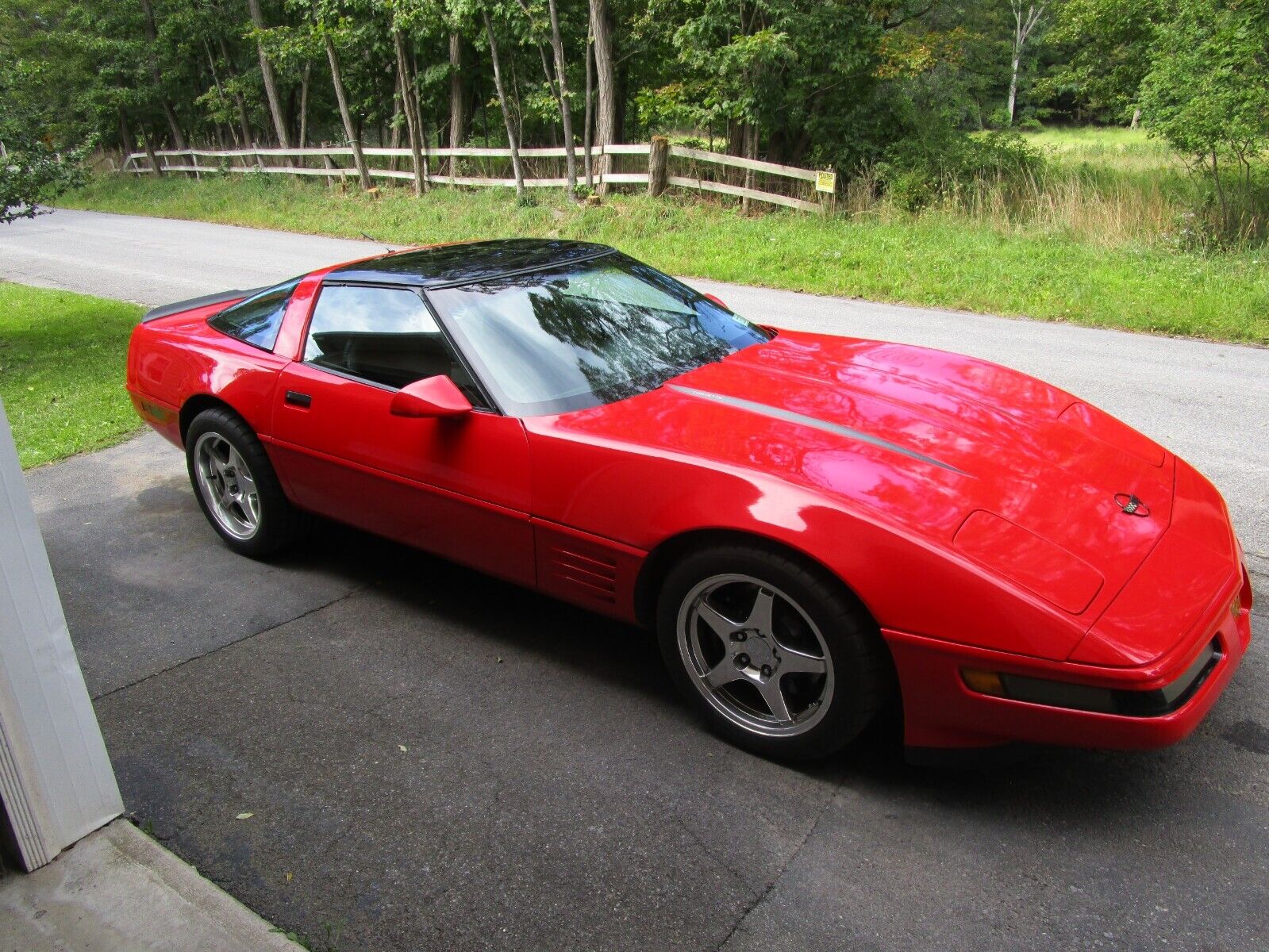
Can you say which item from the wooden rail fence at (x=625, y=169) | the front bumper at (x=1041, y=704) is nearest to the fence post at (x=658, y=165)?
the wooden rail fence at (x=625, y=169)

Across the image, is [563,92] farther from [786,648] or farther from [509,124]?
[786,648]

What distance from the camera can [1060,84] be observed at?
35156 mm

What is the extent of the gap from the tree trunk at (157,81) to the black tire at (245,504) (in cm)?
3220

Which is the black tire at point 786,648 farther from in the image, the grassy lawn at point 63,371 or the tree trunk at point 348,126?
the tree trunk at point 348,126

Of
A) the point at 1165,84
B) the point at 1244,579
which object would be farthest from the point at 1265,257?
the point at 1244,579

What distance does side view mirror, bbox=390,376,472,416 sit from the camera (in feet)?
10.2

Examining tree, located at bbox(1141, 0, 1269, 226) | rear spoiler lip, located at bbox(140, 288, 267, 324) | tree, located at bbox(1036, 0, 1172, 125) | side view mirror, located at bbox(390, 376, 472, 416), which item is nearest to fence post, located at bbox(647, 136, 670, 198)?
tree, located at bbox(1036, 0, 1172, 125)

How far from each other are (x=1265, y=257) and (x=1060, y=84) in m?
29.7

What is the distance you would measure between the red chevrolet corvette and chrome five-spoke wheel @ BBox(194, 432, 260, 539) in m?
0.01

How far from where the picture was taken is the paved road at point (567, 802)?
2.19 m

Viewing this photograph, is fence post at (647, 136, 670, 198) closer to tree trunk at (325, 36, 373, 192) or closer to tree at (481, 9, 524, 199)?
tree at (481, 9, 524, 199)

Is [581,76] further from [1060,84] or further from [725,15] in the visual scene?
[1060,84]

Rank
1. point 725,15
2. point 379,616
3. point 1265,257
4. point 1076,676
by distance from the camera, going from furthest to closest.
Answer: point 725,15, point 1265,257, point 379,616, point 1076,676

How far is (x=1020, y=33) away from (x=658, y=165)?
42051 millimetres
